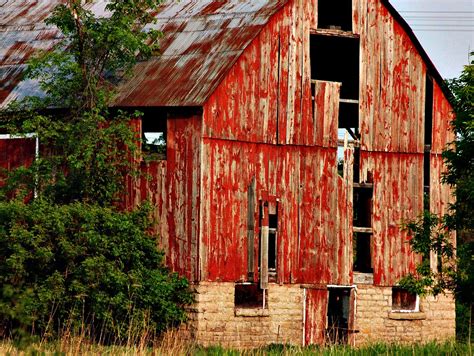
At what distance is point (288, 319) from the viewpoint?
2384cm

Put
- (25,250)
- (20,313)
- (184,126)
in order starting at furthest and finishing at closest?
1. (184,126)
2. (25,250)
3. (20,313)

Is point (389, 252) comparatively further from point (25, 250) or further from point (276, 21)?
point (25, 250)

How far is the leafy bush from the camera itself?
2114cm

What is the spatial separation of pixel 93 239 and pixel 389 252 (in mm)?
7737

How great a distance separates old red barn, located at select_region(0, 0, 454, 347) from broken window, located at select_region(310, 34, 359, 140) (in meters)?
0.06

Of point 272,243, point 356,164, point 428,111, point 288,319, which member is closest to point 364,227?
point 356,164

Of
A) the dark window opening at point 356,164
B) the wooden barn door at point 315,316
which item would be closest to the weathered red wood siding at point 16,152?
the wooden barn door at point 315,316

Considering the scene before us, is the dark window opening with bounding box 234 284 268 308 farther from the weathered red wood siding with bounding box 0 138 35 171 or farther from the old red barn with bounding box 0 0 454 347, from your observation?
the weathered red wood siding with bounding box 0 138 35 171

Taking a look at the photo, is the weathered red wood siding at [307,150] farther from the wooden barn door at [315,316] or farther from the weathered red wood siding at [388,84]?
the wooden barn door at [315,316]

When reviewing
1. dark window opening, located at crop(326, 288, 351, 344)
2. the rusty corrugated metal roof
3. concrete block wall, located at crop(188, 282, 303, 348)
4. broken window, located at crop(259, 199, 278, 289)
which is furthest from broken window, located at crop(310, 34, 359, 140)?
concrete block wall, located at crop(188, 282, 303, 348)

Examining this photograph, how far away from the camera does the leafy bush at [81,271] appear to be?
69.4 ft

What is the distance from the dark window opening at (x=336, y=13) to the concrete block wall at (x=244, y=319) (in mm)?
6843

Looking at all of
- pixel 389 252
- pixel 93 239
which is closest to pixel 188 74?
pixel 93 239

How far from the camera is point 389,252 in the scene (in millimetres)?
25625
